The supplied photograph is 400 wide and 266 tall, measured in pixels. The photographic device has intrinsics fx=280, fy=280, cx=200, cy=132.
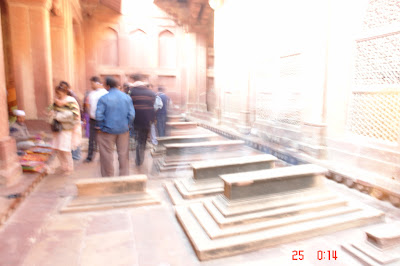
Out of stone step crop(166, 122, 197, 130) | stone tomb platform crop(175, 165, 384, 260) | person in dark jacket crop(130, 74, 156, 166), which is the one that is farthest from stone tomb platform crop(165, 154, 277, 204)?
stone step crop(166, 122, 197, 130)

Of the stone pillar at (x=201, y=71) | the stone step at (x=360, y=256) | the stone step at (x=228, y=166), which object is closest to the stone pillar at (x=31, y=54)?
the stone step at (x=228, y=166)

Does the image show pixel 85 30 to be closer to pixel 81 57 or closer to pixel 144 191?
pixel 81 57

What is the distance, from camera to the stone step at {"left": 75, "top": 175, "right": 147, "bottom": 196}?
351cm

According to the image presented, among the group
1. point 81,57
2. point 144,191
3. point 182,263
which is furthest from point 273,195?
point 81,57

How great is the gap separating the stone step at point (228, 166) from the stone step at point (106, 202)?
0.72 meters

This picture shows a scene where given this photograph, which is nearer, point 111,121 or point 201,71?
point 111,121

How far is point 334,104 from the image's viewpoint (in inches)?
187

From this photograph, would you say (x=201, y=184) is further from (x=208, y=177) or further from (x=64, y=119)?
(x=64, y=119)

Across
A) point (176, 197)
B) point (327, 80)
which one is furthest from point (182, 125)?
point (176, 197)

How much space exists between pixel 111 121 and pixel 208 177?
1569mm

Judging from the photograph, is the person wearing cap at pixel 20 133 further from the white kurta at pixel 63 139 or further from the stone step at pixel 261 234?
the stone step at pixel 261 234

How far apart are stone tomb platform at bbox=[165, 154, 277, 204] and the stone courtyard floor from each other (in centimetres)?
32

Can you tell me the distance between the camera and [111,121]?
12.8ft

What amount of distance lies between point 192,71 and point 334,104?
9520 millimetres
